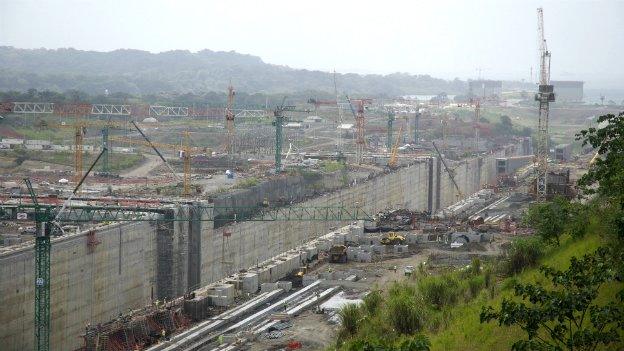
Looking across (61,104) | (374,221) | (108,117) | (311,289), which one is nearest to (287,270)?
(311,289)

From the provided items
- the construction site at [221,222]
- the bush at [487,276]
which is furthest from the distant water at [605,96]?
the bush at [487,276]

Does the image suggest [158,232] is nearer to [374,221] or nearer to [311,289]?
[374,221]

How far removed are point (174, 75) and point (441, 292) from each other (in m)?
97.9

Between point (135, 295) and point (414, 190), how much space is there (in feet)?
64.1

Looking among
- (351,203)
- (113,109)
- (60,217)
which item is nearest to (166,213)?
(60,217)

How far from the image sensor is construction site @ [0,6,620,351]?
14883 mm

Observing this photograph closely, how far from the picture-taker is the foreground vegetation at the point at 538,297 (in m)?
5.85

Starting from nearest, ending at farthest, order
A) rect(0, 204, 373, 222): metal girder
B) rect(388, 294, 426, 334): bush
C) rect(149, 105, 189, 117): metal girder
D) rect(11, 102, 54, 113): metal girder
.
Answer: rect(388, 294, 426, 334): bush → rect(0, 204, 373, 222): metal girder → rect(11, 102, 54, 113): metal girder → rect(149, 105, 189, 117): metal girder

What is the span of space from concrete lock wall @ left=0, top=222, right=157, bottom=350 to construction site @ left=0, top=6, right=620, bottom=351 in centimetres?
3

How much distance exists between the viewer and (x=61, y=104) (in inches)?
1698

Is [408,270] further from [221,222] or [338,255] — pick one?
[221,222]

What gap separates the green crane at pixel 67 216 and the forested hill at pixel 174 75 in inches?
2130

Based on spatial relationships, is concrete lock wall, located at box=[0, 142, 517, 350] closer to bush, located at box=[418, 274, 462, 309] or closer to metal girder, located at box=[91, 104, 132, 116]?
bush, located at box=[418, 274, 462, 309]

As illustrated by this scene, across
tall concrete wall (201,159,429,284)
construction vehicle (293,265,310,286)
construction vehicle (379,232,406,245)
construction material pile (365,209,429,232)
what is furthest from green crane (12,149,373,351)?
construction vehicle (293,265,310,286)
